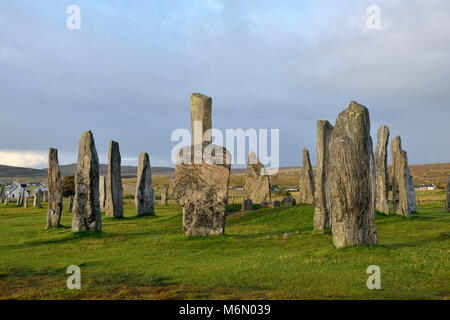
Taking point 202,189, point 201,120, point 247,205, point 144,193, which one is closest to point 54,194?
point 144,193

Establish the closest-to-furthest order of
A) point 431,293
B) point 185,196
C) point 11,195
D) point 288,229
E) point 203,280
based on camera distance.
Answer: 1. point 431,293
2. point 203,280
3. point 185,196
4. point 288,229
5. point 11,195

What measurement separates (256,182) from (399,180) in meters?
10.7

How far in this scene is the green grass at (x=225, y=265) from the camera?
802cm

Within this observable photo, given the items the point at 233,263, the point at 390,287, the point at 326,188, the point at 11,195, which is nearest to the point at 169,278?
the point at 233,263

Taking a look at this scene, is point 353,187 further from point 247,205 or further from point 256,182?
point 256,182

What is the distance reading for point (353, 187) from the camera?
11633 mm

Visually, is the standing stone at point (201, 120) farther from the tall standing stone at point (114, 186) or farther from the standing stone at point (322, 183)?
the tall standing stone at point (114, 186)

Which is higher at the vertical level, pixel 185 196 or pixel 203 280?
pixel 185 196

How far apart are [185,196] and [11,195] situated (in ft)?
183

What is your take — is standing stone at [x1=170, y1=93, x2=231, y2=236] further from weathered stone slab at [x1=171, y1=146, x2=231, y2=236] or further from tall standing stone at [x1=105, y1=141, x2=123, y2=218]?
tall standing stone at [x1=105, y1=141, x2=123, y2=218]

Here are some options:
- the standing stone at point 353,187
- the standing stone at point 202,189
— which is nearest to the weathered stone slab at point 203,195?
the standing stone at point 202,189
